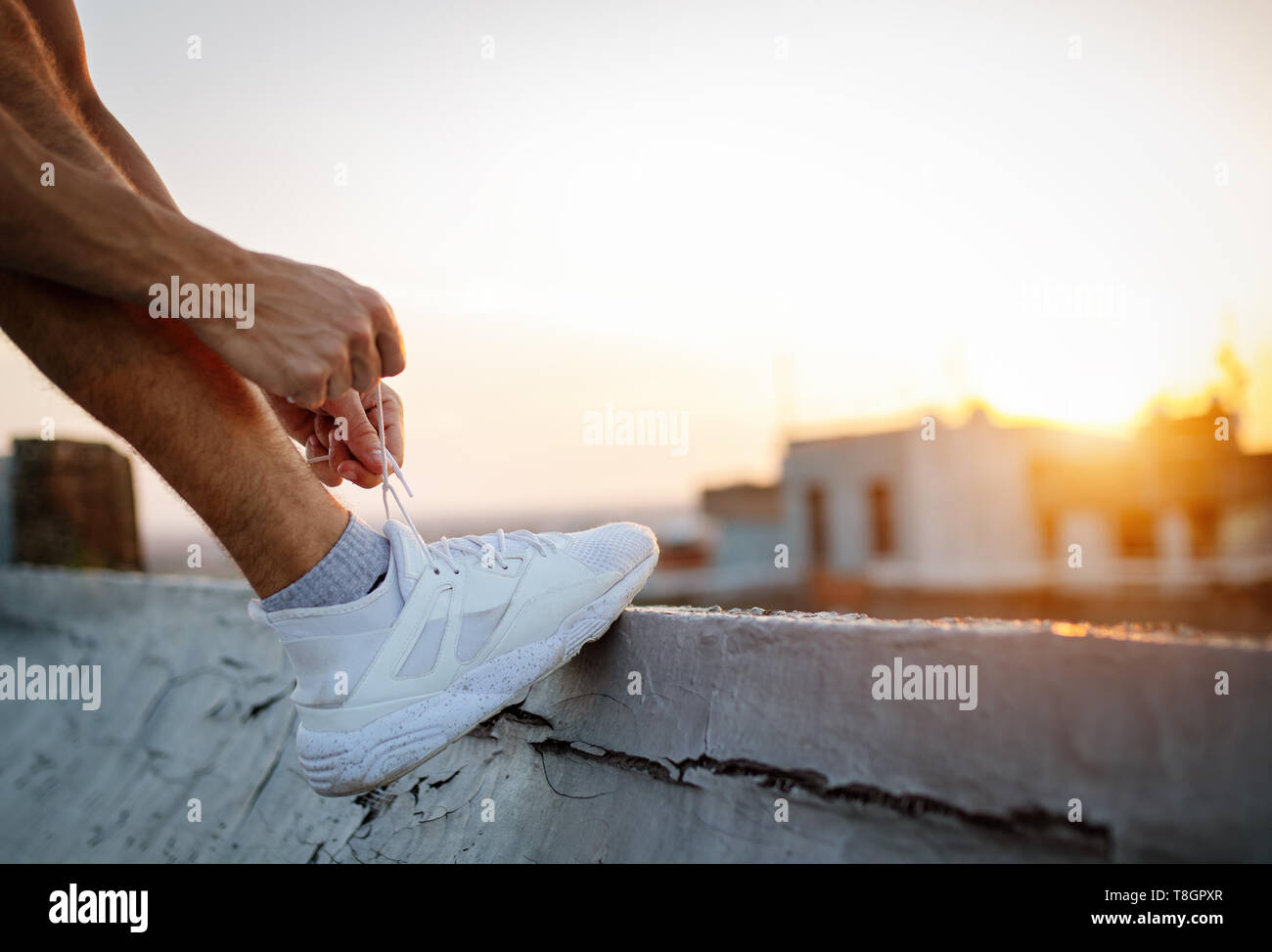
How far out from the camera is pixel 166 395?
3.39 ft

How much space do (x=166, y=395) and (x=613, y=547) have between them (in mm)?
709

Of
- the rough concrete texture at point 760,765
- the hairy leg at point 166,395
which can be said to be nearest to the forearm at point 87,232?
the hairy leg at point 166,395

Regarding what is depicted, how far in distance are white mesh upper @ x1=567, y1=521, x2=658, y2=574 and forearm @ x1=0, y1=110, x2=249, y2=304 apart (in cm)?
68

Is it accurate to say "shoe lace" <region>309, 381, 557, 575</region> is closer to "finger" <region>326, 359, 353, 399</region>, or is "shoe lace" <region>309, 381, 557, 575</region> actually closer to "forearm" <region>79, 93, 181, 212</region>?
"finger" <region>326, 359, 353, 399</region>

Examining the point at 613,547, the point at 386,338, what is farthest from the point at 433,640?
the point at 386,338

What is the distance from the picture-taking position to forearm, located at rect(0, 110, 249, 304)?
2.95 ft

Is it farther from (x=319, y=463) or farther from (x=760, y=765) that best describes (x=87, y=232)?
(x=760, y=765)

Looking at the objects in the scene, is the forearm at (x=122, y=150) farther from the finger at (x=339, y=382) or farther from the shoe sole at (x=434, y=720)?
the shoe sole at (x=434, y=720)

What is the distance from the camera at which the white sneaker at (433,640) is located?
3.77 ft

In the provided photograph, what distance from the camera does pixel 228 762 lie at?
183cm

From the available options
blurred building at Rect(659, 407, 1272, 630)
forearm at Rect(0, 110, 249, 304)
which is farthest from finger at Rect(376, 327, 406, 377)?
blurred building at Rect(659, 407, 1272, 630)
